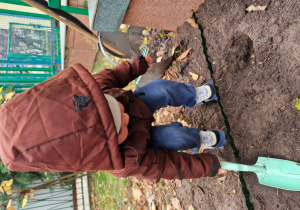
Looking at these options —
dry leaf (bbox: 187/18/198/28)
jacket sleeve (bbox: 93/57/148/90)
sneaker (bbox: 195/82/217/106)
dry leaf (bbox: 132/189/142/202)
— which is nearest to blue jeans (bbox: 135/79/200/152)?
sneaker (bbox: 195/82/217/106)

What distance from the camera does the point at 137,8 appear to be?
2314 millimetres

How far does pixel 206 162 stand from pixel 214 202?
0.83 m

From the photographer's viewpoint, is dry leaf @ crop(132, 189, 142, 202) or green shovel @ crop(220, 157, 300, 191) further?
dry leaf @ crop(132, 189, 142, 202)

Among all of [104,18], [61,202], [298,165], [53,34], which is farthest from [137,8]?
[61,202]

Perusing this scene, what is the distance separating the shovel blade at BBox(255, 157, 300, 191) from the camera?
4.14 ft

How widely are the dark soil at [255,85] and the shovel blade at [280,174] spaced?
0.05 m

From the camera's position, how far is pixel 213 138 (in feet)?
6.08

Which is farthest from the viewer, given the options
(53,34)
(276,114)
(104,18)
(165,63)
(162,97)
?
(53,34)

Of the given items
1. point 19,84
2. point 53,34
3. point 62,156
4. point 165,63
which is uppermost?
point 53,34

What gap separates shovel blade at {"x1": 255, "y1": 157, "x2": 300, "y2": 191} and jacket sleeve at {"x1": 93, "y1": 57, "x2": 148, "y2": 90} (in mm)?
1216

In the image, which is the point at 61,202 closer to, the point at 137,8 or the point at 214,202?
the point at 214,202

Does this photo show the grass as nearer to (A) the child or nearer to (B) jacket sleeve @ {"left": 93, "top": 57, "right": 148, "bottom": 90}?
(B) jacket sleeve @ {"left": 93, "top": 57, "right": 148, "bottom": 90}

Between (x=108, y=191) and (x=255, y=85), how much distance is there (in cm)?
405

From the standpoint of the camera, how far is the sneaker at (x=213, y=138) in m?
1.84
